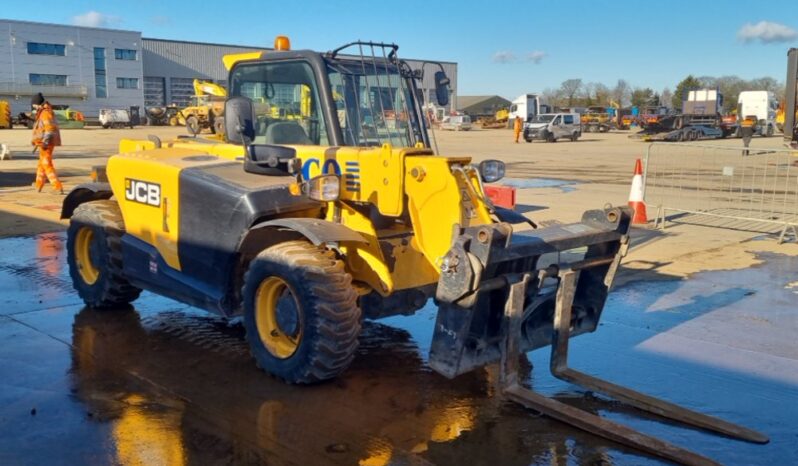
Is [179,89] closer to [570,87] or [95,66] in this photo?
[95,66]

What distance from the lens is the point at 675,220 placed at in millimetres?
12680

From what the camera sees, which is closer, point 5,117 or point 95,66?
point 5,117

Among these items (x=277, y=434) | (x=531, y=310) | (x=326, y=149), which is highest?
(x=326, y=149)

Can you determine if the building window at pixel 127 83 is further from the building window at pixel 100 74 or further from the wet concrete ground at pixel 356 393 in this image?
the wet concrete ground at pixel 356 393

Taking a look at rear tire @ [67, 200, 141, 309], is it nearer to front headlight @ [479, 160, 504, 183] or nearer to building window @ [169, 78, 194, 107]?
front headlight @ [479, 160, 504, 183]

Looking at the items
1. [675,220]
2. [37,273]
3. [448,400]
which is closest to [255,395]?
[448,400]

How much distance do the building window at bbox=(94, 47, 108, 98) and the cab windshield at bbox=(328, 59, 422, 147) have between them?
77.8m

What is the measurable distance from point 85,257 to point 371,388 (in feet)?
11.0

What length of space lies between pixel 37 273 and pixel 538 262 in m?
5.88

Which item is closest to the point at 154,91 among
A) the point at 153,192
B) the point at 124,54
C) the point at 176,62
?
the point at 176,62

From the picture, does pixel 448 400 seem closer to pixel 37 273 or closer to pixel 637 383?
pixel 637 383

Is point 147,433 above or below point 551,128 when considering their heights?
below

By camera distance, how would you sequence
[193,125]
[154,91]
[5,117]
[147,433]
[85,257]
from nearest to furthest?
[147,433] → [193,125] → [85,257] → [5,117] → [154,91]

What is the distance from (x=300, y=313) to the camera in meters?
4.79
